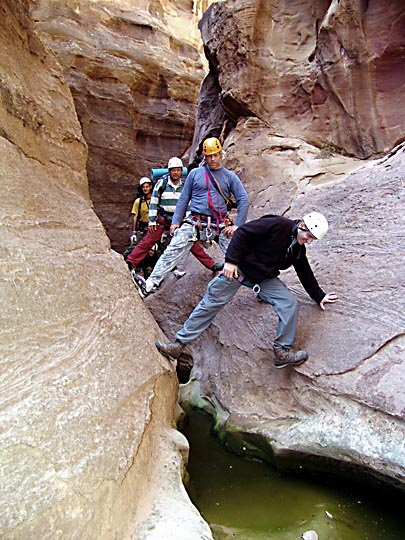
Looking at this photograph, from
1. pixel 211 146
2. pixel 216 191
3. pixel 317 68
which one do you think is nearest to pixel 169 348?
pixel 216 191

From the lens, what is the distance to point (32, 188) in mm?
4012

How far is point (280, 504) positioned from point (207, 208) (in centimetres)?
292

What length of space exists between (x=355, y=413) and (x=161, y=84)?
12.5 metres

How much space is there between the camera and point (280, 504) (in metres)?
3.40

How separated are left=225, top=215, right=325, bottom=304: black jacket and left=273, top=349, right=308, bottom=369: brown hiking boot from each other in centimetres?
66

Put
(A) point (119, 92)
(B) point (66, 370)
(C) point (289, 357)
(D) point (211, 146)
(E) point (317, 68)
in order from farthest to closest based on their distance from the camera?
(A) point (119, 92), (E) point (317, 68), (D) point (211, 146), (C) point (289, 357), (B) point (66, 370)

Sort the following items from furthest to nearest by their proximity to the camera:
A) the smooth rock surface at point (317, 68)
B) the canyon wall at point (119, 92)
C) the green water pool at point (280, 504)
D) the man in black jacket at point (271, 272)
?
the canyon wall at point (119, 92) → the smooth rock surface at point (317, 68) → the man in black jacket at point (271, 272) → the green water pool at point (280, 504)

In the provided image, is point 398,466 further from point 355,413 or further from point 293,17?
point 293,17

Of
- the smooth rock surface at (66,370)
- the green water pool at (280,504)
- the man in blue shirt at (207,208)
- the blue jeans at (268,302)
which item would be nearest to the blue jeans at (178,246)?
the man in blue shirt at (207,208)

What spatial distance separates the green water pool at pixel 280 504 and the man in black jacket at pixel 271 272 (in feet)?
3.12

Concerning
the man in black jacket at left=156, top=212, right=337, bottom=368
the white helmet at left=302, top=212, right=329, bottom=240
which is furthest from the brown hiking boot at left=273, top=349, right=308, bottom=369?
the white helmet at left=302, top=212, right=329, bottom=240

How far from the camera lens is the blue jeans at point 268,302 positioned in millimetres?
3957

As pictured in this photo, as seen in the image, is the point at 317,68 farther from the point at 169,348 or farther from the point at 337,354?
the point at 169,348

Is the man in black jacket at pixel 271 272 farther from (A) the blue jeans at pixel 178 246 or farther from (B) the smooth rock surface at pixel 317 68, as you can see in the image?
(B) the smooth rock surface at pixel 317 68
